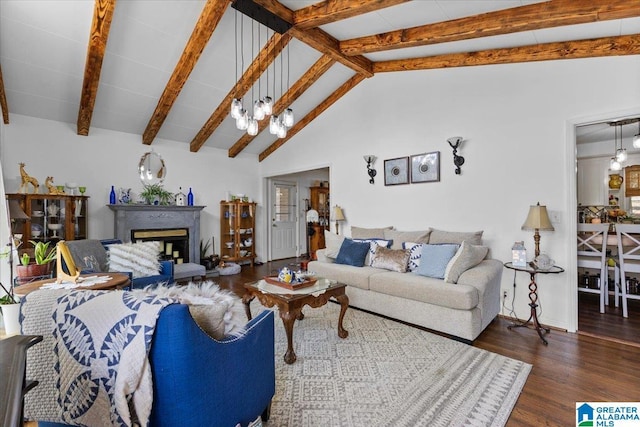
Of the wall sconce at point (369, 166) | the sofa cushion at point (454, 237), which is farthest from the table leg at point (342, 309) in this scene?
the wall sconce at point (369, 166)

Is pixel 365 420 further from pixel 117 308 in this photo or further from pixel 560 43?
pixel 560 43

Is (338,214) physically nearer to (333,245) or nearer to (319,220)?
(333,245)

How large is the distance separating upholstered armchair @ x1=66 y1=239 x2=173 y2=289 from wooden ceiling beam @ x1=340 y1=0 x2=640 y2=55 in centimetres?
401

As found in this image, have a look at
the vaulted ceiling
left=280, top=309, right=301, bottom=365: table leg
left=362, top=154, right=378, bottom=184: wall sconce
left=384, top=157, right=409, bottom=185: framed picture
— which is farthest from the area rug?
the vaulted ceiling

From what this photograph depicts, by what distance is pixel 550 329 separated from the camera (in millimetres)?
3207

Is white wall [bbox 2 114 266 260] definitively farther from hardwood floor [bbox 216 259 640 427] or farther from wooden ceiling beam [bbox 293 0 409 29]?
hardwood floor [bbox 216 259 640 427]

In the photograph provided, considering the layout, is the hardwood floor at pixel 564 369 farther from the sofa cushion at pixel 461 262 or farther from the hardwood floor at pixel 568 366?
the sofa cushion at pixel 461 262

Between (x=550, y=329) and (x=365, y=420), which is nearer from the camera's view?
(x=365, y=420)

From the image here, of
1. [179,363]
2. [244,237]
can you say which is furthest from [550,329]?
[244,237]

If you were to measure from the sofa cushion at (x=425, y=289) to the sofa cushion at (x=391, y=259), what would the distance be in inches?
5.4

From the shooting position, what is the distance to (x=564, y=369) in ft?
7.81

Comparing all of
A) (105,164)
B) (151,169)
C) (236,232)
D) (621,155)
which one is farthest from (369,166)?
(105,164)

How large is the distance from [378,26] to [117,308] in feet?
12.1

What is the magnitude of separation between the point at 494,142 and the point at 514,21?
135 cm
